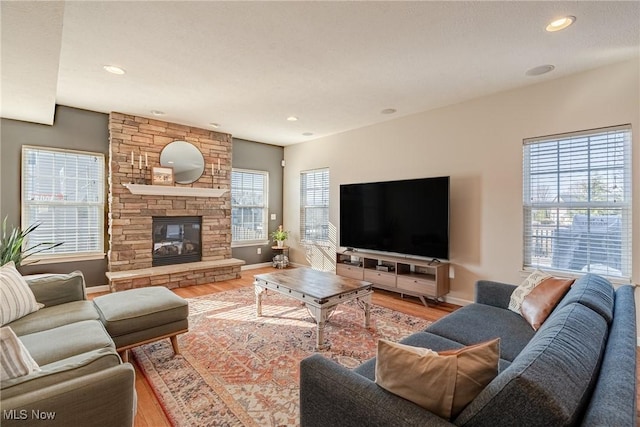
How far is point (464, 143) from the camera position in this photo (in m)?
3.92

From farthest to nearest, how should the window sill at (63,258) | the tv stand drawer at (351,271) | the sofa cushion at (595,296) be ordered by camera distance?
the tv stand drawer at (351,271)
the window sill at (63,258)
the sofa cushion at (595,296)

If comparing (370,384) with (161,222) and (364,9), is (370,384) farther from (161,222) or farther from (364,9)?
(161,222)

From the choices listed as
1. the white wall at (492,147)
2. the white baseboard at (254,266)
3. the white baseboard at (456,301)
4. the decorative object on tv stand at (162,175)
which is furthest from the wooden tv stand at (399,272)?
the decorative object on tv stand at (162,175)

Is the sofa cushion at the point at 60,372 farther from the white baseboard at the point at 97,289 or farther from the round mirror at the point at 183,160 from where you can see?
the round mirror at the point at 183,160

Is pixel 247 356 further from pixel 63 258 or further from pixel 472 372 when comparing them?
pixel 63 258

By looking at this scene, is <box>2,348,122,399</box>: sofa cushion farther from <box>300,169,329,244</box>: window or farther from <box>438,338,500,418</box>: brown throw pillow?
<box>300,169,329,244</box>: window

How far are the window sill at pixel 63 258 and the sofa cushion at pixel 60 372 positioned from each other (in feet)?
12.0

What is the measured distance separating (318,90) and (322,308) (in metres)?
2.51

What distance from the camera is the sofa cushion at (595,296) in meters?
1.48

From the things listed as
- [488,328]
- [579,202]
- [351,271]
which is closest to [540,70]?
[579,202]

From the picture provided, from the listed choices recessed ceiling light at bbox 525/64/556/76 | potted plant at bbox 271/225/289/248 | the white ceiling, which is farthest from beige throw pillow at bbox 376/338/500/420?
potted plant at bbox 271/225/289/248

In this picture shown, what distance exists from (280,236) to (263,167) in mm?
1541

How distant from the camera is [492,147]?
3.68 metres

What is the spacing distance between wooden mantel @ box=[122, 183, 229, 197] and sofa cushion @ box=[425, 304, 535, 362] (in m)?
4.32
